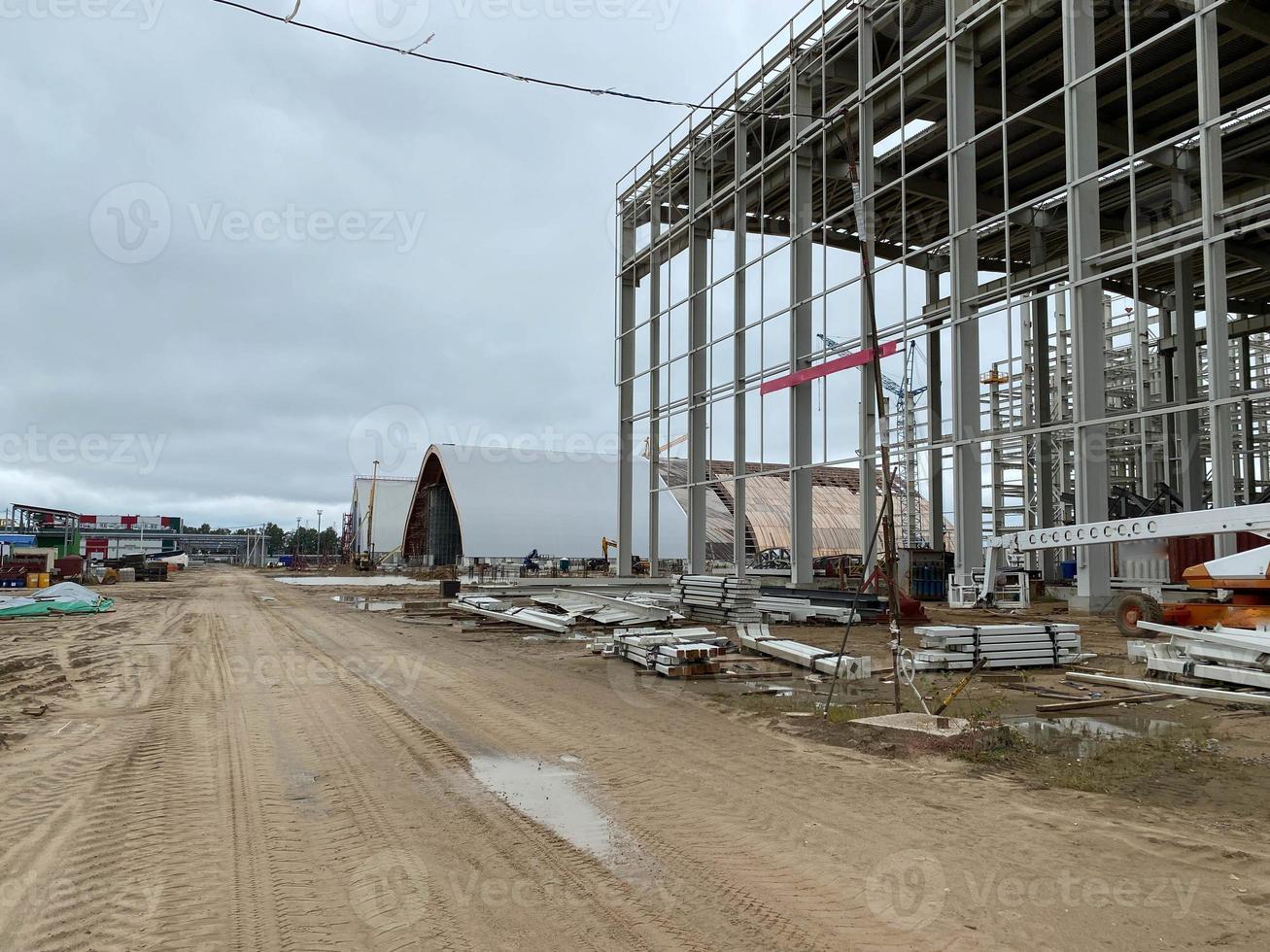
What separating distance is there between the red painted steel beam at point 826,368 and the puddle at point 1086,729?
15399mm

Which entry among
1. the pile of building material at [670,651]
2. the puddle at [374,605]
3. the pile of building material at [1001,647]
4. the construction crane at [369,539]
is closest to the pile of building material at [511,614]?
the puddle at [374,605]

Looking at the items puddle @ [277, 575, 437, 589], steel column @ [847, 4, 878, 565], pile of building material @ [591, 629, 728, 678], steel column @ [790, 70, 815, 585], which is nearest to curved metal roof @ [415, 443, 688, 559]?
puddle @ [277, 575, 437, 589]

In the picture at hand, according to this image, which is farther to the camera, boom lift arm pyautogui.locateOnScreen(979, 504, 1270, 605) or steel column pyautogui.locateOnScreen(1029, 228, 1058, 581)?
steel column pyautogui.locateOnScreen(1029, 228, 1058, 581)

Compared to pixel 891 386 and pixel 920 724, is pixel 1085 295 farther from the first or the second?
pixel 891 386

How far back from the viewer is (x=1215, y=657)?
9.91 m

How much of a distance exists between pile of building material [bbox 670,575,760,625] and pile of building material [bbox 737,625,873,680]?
3.27 metres

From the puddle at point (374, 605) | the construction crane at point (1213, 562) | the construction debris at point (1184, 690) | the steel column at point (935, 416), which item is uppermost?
the steel column at point (935, 416)

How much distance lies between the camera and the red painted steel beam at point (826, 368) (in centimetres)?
2423

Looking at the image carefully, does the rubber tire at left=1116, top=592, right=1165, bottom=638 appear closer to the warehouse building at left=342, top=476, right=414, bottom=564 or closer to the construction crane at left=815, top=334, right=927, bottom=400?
the construction crane at left=815, top=334, right=927, bottom=400

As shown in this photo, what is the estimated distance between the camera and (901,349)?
2403cm

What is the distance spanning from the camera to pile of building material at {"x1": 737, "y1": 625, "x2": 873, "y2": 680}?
11680mm

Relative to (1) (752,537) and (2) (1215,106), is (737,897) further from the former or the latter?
(1) (752,537)

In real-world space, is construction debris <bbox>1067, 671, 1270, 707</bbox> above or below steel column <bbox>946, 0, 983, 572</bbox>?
below

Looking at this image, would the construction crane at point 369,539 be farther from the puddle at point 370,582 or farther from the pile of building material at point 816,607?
the pile of building material at point 816,607
